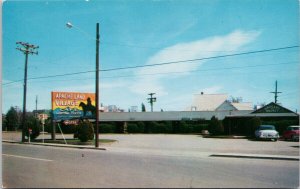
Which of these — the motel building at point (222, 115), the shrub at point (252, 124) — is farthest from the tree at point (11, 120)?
the shrub at point (252, 124)

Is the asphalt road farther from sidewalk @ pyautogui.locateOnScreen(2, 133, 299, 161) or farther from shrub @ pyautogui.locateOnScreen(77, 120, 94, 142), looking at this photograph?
shrub @ pyautogui.locateOnScreen(77, 120, 94, 142)

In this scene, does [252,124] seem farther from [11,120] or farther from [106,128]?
[11,120]

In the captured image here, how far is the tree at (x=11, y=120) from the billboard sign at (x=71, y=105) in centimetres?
4533

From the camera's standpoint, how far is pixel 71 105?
116 feet

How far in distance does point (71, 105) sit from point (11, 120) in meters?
49.3

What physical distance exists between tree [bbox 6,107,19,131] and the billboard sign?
45326 mm

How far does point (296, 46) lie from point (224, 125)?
949 inches

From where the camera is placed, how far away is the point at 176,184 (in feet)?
30.6

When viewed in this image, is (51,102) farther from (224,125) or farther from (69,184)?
(69,184)

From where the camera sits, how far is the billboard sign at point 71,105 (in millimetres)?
34000

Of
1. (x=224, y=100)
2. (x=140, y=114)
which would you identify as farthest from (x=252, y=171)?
(x=224, y=100)

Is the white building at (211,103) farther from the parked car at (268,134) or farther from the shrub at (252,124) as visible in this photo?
the parked car at (268,134)

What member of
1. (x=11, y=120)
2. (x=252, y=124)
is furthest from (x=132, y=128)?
(x=11, y=120)

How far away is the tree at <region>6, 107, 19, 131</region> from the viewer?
7656 cm
